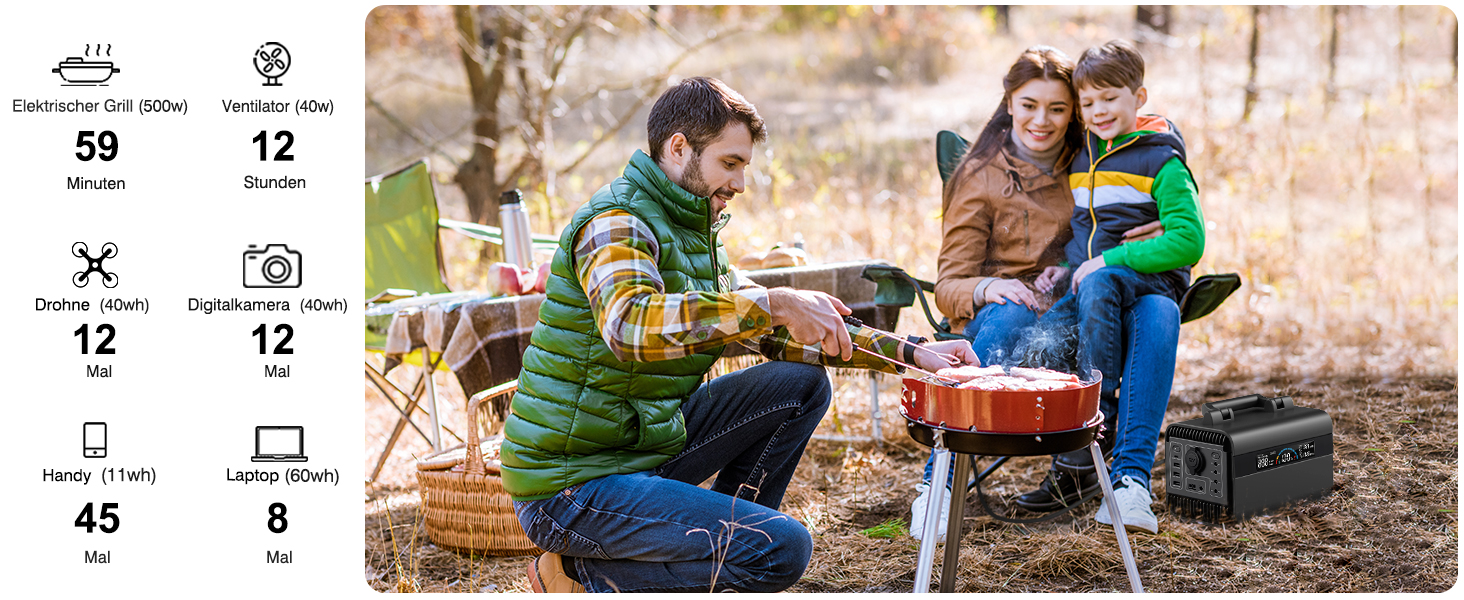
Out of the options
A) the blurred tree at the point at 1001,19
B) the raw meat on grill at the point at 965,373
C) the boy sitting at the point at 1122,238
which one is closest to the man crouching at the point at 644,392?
the raw meat on grill at the point at 965,373

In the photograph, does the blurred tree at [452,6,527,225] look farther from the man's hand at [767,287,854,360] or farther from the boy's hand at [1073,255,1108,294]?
the man's hand at [767,287,854,360]

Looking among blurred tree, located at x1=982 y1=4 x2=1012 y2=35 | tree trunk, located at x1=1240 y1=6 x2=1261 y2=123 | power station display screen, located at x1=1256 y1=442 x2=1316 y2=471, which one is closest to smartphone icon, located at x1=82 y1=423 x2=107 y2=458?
power station display screen, located at x1=1256 y1=442 x2=1316 y2=471

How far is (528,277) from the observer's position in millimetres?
3086

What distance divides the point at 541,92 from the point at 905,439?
3373mm

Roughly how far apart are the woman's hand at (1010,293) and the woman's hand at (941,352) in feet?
2.31

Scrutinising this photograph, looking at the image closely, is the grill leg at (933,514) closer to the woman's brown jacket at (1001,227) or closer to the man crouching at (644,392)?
the man crouching at (644,392)

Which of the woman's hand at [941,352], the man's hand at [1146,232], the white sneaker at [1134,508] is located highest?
the man's hand at [1146,232]

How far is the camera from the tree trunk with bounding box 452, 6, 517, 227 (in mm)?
6012

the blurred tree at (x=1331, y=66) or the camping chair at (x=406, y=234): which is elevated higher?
the blurred tree at (x=1331, y=66)

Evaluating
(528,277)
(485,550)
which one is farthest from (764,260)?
(485,550)

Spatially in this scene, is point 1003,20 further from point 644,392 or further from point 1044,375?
point 644,392

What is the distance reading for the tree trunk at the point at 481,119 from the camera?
19.7 feet

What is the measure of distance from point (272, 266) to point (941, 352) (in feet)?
4.64

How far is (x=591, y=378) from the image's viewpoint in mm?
1891
